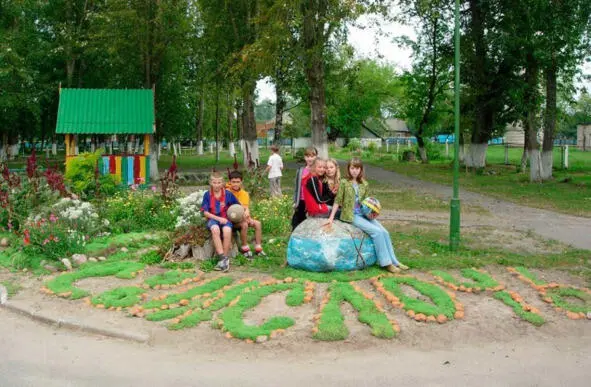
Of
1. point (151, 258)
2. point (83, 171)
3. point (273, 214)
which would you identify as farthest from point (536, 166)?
point (151, 258)

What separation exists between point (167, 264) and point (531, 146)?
1926cm

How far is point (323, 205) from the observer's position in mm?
8242

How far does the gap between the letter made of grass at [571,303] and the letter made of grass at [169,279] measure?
171 inches

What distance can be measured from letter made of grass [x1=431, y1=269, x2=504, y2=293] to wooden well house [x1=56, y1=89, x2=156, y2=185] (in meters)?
14.2

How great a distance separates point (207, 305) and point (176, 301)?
43 centimetres

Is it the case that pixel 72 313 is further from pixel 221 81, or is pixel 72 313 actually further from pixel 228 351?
pixel 221 81

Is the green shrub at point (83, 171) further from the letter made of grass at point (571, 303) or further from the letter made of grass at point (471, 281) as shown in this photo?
the letter made of grass at point (571, 303)

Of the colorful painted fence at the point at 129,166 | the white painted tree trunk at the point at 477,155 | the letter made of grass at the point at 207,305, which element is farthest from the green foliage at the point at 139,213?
the white painted tree trunk at the point at 477,155

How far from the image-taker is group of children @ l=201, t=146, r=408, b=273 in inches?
310

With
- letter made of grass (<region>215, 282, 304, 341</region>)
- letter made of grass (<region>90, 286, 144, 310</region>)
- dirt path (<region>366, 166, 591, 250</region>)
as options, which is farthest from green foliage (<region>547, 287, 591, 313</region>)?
letter made of grass (<region>90, 286, 144, 310</region>)

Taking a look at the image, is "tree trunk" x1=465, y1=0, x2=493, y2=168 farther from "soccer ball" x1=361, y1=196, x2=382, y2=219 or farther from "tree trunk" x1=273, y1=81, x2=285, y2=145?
"soccer ball" x1=361, y1=196, x2=382, y2=219

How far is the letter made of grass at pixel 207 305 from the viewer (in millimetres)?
6234

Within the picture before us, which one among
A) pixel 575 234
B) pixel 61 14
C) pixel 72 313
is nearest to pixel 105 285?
pixel 72 313

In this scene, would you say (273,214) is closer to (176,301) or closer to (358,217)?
(358,217)
